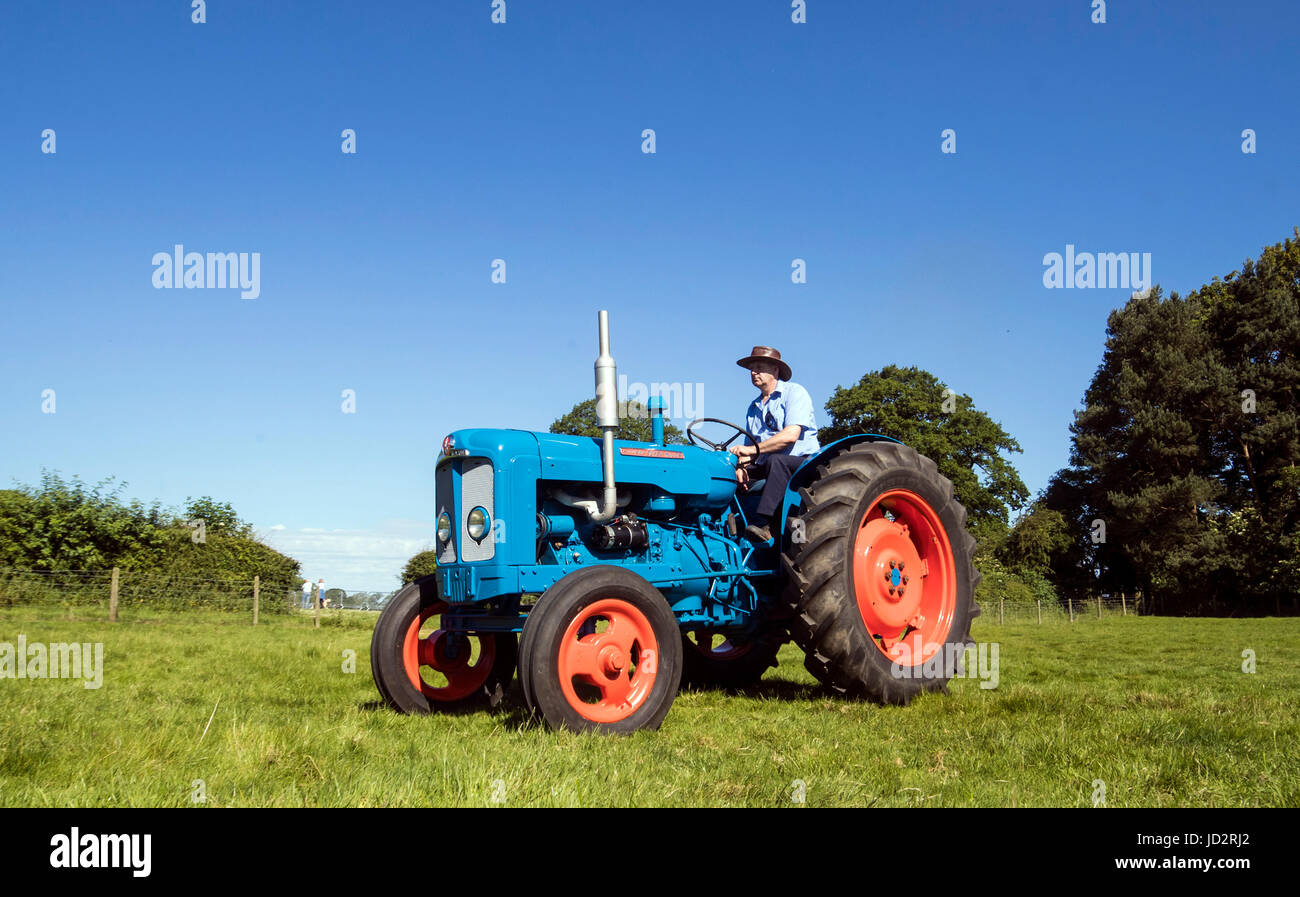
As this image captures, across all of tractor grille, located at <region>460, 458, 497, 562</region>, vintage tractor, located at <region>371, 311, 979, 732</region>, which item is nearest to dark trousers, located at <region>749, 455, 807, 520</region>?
vintage tractor, located at <region>371, 311, 979, 732</region>

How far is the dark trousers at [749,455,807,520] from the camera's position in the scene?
20.3 feet

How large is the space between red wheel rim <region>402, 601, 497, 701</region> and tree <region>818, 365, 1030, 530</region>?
32.7 m

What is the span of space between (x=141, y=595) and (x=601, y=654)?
1694 cm

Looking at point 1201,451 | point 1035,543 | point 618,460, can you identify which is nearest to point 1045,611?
point 1035,543

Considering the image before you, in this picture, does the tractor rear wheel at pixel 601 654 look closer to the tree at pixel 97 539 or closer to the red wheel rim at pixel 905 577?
the red wheel rim at pixel 905 577

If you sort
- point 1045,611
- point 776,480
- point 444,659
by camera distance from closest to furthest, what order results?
1. point 444,659
2. point 776,480
3. point 1045,611

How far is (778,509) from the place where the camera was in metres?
6.23

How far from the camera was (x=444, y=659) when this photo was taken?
5.87 metres

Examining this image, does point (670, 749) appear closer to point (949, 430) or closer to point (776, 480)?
point (776, 480)

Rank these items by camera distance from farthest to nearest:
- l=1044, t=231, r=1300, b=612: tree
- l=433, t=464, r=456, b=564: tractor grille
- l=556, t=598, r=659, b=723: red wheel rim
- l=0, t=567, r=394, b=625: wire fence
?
l=1044, t=231, r=1300, b=612: tree, l=0, t=567, r=394, b=625: wire fence, l=433, t=464, r=456, b=564: tractor grille, l=556, t=598, r=659, b=723: red wheel rim
